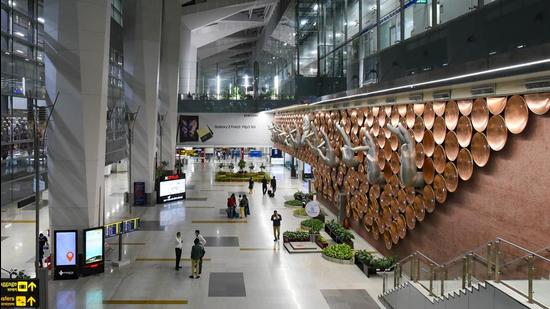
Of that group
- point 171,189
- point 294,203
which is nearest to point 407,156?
point 294,203

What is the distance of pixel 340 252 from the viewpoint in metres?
15.9

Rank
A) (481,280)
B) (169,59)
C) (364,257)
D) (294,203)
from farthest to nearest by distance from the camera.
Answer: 1. (169,59)
2. (294,203)
3. (364,257)
4. (481,280)

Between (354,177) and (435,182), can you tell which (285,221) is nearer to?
(354,177)

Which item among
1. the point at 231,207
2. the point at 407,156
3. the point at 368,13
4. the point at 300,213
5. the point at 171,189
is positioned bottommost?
the point at 300,213

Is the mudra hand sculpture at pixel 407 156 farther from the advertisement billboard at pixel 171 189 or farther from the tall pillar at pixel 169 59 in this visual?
the tall pillar at pixel 169 59

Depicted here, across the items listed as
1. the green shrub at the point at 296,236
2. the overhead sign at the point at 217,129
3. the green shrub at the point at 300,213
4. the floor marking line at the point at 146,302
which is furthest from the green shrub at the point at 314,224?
the overhead sign at the point at 217,129

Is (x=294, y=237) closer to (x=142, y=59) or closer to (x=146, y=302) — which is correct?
(x=146, y=302)

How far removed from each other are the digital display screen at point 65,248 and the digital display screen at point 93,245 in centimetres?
34

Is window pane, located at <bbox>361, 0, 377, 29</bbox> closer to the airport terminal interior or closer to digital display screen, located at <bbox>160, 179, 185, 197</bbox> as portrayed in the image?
the airport terminal interior

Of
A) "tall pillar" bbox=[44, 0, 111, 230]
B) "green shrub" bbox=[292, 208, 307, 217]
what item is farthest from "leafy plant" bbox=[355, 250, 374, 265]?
"green shrub" bbox=[292, 208, 307, 217]

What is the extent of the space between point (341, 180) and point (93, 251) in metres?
11.0

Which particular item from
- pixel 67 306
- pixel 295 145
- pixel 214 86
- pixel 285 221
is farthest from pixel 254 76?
pixel 67 306

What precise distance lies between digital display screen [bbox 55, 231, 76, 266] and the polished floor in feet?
1.80

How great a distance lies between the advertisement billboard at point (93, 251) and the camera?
14.2 meters
